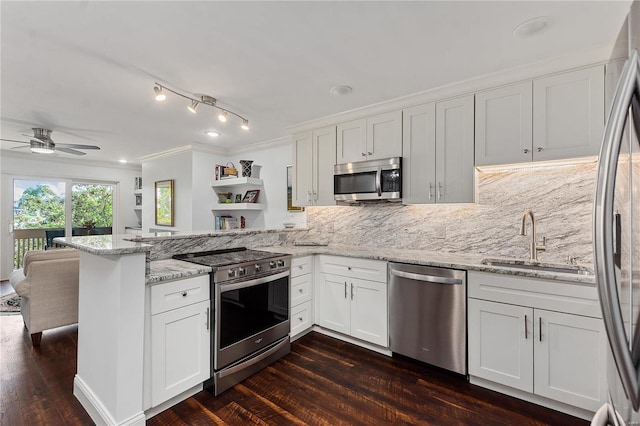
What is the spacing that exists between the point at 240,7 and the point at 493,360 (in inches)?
112

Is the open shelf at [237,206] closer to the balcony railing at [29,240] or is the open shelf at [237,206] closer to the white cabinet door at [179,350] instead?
the white cabinet door at [179,350]

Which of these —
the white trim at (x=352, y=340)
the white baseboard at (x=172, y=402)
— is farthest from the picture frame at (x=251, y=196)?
the white baseboard at (x=172, y=402)

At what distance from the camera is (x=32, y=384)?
2.26m

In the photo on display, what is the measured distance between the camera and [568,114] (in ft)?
7.07

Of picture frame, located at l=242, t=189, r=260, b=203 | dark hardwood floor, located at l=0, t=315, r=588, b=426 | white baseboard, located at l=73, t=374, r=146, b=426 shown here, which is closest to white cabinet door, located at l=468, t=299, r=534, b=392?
dark hardwood floor, located at l=0, t=315, r=588, b=426

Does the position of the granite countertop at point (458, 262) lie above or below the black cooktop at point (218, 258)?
below

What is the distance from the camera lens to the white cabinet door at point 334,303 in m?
2.94

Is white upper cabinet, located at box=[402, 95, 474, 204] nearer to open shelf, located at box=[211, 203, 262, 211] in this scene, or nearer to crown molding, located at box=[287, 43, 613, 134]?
crown molding, located at box=[287, 43, 613, 134]

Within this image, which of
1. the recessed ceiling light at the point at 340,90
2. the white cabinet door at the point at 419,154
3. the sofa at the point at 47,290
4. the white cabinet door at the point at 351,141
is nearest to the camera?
the recessed ceiling light at the point at 340,90

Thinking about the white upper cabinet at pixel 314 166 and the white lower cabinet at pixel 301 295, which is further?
the white upper cabinet at pixel 314 166

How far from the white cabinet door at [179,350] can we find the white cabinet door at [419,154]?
210 centimetres

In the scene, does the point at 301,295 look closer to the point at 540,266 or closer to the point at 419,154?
the point at 419,154

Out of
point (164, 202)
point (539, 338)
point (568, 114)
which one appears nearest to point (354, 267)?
point (539, 338)

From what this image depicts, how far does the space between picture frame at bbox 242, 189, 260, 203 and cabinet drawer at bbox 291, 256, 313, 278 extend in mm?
2120
